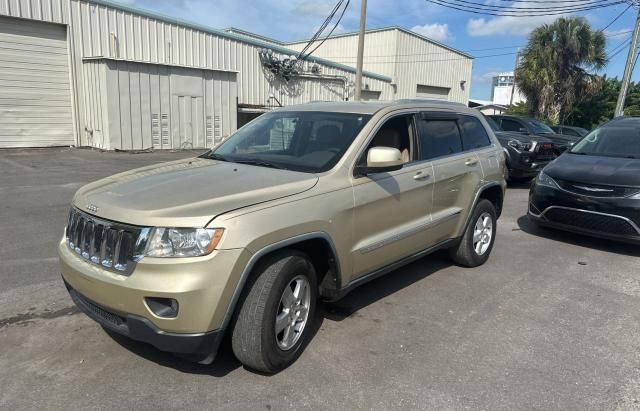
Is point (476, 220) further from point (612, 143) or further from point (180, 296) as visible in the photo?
point (180, 296)

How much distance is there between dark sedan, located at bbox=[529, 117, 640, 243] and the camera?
591cm

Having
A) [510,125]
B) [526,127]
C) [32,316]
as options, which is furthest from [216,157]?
[510,125]

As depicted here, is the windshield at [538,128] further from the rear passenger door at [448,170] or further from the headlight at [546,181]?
the rear passenger door at [448,170]

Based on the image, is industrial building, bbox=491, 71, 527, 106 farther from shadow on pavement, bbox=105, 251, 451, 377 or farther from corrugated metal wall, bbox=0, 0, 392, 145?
shadow on pavement, bbox=105, 251, 451, 377

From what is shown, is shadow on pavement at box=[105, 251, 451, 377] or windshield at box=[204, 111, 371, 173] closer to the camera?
shadow on pavement at box=[105, 251, 451, 377]

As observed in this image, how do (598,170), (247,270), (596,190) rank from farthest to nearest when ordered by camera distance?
1. (598,170)
2. (596,190)
3. (247,270)

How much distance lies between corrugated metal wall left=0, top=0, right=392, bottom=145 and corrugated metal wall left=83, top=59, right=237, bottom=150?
0.57 m

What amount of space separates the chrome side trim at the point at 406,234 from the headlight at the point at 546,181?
2435 mm

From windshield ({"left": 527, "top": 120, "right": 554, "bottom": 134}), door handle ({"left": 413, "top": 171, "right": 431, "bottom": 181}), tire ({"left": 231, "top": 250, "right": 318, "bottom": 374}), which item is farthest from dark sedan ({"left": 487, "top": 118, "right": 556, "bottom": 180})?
tire ({"left": 231, "top": 250, "right": 318, "bottom": 374})

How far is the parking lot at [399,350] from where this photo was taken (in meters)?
2.91

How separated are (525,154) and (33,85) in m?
13.9

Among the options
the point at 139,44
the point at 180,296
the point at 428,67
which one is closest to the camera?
the point at 180,296

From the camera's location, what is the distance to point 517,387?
3.10 meters

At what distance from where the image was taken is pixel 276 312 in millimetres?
3002
